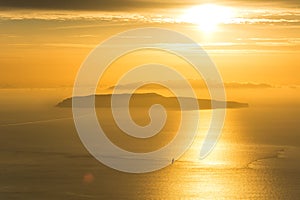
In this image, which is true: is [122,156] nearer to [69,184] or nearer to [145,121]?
[69,184]

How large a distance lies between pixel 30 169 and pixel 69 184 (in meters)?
11.4

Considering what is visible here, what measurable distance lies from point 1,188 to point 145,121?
11807 centimetres

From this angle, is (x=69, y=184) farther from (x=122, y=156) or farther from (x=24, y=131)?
(x=24, y=131)

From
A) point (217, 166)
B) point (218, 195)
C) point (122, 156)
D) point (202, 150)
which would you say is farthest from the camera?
point (202, 150)

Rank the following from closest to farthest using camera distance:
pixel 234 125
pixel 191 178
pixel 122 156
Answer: pixel 191 178
pixel 122 156
pixel 234 125

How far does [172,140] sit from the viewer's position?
121438 millimetres

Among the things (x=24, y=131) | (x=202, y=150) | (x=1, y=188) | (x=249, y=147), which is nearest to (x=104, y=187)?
(x=1, y=188)

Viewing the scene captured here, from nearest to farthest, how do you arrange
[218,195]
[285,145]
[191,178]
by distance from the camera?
Result: 1. [218,195]
2. [191,178]
3. [285,145]

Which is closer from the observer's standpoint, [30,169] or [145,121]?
[30,169]

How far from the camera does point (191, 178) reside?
72.2 meters

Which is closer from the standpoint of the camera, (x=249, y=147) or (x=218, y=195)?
(x=218, y=195)

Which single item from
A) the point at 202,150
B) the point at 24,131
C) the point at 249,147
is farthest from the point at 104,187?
the point at 24,131

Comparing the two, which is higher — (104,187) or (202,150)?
(202,150)

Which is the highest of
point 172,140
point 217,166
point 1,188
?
point 172,140
